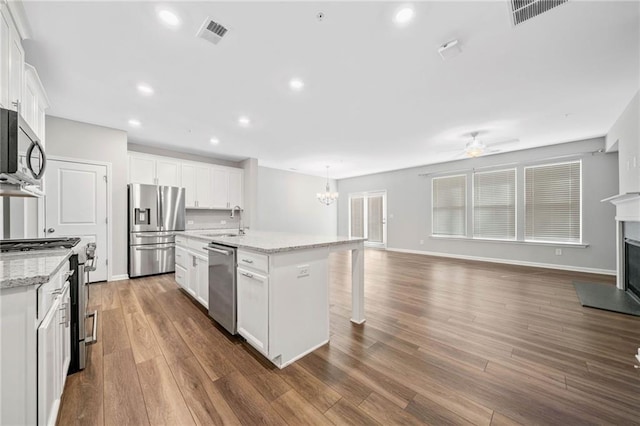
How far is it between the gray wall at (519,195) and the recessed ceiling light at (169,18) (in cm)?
666

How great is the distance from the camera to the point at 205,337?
2238 mm

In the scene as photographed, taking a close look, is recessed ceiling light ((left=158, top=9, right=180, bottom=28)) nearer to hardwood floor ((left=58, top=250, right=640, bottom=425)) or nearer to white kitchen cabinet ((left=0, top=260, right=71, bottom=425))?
white kitchen cabinet ((left=0, top=260, right=71, bottom=425))

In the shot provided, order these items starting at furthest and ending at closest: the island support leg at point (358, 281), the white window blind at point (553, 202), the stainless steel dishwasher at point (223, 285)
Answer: the white window blind at point (553, 202) → the island support leg at point (358, 281) → the stainless steel dishwasher at point (223, 285)

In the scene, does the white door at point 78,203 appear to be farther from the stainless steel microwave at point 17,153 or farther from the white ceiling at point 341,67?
the stainless steel microwave at point 17,153

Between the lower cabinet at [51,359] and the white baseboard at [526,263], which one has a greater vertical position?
the lower cabinet at [51,359]

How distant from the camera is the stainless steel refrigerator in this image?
171 inches

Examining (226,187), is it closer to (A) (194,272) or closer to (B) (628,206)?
(A) (194,272)

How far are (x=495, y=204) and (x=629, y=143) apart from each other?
2.72 meters

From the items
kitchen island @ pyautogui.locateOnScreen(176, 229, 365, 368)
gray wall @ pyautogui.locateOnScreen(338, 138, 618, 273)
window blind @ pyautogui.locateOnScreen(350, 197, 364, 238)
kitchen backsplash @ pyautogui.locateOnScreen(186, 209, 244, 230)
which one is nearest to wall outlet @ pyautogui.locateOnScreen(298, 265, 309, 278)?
kitchen island @ pyautogui.locateOnScreen(176, 229, 365, 368)

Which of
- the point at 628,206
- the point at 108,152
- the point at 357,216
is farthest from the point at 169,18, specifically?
the point at 357,216

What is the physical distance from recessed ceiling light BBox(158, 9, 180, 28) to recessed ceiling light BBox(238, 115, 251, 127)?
1793 millimetres

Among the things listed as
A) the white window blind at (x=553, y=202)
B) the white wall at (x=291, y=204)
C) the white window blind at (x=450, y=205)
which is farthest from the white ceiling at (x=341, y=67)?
the white wall at (x=291, y=204)

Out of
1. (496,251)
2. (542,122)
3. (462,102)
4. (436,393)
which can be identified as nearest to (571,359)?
(436,393)

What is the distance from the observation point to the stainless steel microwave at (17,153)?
139 centimetres
